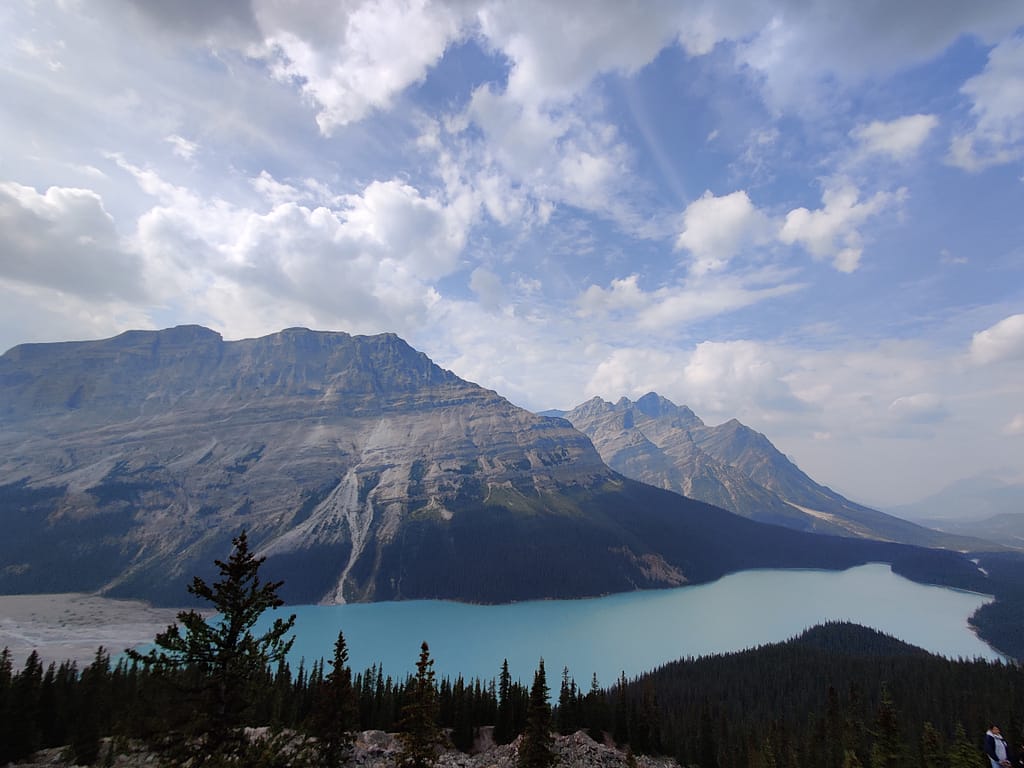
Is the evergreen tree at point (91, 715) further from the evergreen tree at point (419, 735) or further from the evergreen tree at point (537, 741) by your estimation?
the evergreen tree at point (537, 741)

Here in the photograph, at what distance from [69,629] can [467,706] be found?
564 feet

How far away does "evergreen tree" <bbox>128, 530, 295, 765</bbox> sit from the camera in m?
18.2

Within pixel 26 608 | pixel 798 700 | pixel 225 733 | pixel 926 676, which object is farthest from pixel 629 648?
pixel 26 608

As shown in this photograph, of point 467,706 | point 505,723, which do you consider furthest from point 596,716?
point 467,706

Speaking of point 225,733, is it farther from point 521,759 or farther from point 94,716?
point 94,716

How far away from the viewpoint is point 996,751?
842 inches

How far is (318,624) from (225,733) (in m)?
202

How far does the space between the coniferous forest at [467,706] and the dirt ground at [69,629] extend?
7116 cm

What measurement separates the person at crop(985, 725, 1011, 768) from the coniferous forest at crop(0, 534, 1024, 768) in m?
22.7

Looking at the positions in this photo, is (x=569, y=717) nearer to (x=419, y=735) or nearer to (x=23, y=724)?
(x=419, y=735)

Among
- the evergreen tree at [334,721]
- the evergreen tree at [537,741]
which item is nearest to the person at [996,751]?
the evergreen tree at [537,741]

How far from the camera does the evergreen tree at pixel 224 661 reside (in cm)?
1823

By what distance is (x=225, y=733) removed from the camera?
61.0 ft

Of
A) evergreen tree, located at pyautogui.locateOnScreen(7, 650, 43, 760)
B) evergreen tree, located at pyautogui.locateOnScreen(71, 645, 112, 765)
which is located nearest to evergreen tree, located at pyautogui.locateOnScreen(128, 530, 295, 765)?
evergreen tree, located at pyautogui.locateOnScreen(71, 645, 112, 765)
